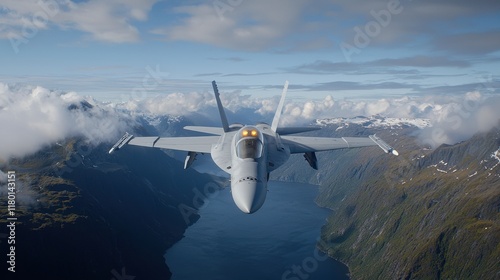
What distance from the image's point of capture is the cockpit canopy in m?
32.7

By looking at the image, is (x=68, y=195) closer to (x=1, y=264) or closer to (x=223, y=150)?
(x=1, y=264)

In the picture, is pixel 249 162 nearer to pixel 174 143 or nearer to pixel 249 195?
pixel 249 195

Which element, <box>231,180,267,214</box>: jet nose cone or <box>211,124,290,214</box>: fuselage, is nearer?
<box>231,180,267,214</box>: jet nose cone

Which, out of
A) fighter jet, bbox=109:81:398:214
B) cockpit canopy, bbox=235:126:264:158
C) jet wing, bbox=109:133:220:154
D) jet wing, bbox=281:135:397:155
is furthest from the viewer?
jet wing, bbox=281:135:397:155

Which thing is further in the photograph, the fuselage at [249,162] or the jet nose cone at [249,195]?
the fuselage at [249,162]

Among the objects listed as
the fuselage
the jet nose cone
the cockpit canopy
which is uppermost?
the cockpit canopy

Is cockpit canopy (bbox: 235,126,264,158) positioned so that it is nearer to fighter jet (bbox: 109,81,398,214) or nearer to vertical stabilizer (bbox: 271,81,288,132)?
fighter jet (bbox: 109,81,398,214)

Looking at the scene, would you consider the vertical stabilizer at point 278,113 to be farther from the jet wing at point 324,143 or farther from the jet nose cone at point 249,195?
the jet nose cone at point 249,195

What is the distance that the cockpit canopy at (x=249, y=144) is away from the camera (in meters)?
32.7

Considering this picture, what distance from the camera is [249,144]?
110 ft

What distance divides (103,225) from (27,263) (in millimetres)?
58590

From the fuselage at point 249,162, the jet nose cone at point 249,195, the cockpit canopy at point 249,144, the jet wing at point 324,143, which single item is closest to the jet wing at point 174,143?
the fuselage at point 249,162

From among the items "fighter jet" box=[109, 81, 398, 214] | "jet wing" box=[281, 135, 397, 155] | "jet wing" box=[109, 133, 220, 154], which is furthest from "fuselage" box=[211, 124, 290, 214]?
"jet wing" box=[281, 135, 397, 155]

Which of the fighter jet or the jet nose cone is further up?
the fighter jet
